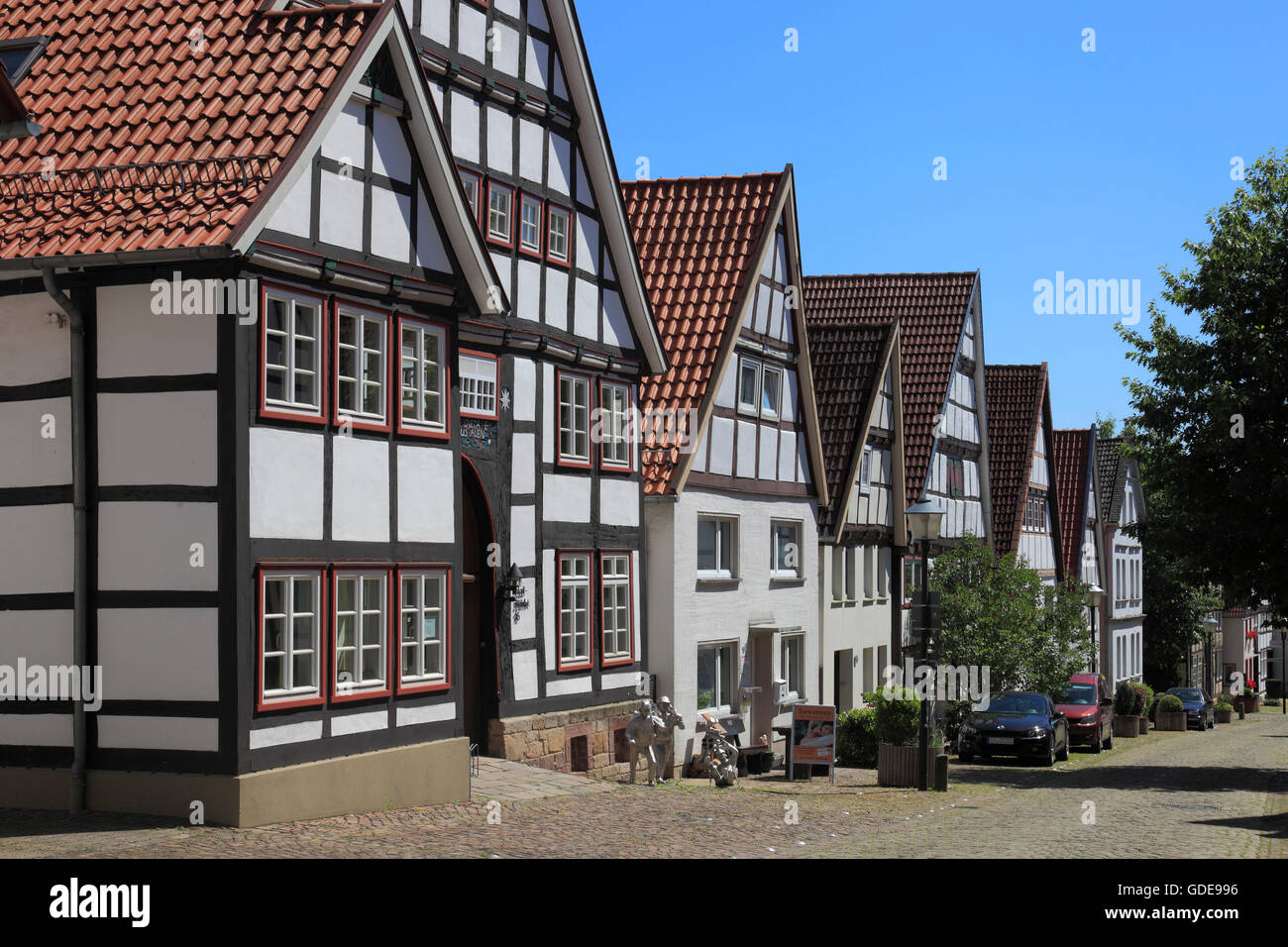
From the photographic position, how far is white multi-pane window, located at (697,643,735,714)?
92.0 ft

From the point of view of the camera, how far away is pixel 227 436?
15.0 m

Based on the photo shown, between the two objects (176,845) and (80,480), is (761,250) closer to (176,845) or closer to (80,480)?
(80,480)

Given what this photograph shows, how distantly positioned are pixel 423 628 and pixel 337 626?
67.7 inches

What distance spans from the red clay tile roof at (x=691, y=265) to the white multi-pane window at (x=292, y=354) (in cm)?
1070

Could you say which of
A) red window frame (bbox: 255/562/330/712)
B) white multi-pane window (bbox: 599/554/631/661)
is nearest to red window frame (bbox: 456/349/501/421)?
white multi-pane window (bbox: 599/554/631/661)

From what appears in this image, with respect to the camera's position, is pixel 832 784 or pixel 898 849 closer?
pixel 898 849

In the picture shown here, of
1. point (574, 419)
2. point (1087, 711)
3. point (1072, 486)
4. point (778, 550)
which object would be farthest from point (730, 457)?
point (1072, 486)

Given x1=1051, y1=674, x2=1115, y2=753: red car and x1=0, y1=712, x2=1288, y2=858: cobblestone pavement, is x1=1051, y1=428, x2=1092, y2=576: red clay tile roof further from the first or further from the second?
x1=0, y1=712, x2=1288, y2=858: cobblestone pavement

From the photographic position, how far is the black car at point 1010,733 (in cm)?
3225

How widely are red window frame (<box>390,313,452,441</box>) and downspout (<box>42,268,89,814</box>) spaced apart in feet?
11.4

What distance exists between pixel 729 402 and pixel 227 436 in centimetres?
1496

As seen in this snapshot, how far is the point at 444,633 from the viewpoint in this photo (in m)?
18.5

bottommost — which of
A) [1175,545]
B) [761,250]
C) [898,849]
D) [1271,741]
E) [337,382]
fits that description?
[1271,741]

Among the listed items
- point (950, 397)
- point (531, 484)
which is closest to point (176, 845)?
point (531, 484)
